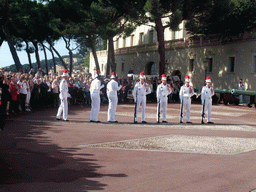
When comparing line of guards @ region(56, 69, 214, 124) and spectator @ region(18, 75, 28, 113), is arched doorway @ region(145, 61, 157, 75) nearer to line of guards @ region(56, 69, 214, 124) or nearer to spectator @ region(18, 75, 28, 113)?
spectator @ region(18, 75, 28, 113)

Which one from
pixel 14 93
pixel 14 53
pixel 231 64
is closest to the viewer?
pixel 14 93

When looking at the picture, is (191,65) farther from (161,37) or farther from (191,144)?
(191,144)

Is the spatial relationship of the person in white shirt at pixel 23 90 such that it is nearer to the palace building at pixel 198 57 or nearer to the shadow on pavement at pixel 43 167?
the shadow on pavement at pixel 43 167

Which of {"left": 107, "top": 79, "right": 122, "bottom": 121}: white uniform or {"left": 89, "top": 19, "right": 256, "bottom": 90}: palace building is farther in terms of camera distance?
{"left": 89, "top": 19, "right": 256, "bottom": 90}: palace building

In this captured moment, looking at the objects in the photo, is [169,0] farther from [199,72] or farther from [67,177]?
[67,177]

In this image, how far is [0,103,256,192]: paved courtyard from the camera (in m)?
6.59

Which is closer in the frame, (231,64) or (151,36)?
(231,64)

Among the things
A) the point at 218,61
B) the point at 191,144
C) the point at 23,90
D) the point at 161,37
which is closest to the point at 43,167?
the point at 191,144

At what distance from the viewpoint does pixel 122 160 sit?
27.9 ft

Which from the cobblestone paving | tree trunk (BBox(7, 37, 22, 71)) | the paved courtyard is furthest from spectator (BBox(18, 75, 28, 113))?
tree trunk (BBox(7, 37, 22, 71))

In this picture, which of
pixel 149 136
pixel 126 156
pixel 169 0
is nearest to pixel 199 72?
pixel 169 0

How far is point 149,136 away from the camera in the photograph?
12484mm

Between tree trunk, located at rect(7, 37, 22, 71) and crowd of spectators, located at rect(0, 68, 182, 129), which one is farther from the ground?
tree trunk, located at rect(7, 37, 22, 71)

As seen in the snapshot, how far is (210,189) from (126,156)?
9.46ft
